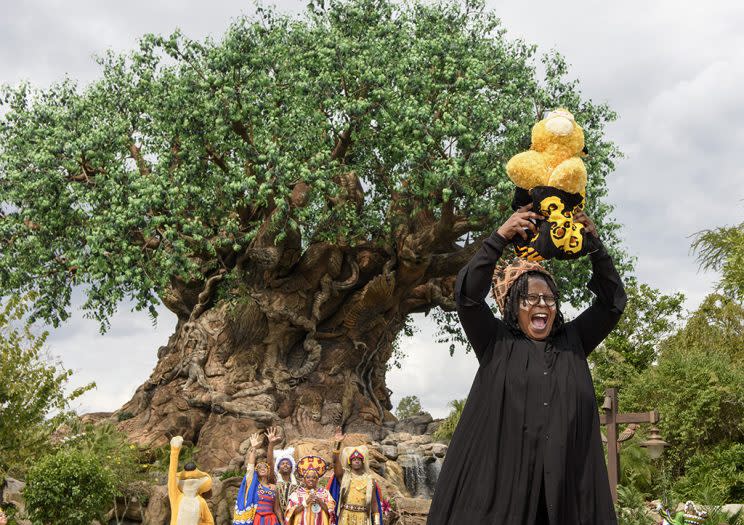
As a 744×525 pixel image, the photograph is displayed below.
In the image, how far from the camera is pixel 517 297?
382 cm

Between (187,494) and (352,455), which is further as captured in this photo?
(187,494)

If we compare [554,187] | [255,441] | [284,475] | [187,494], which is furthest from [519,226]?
[255,441]

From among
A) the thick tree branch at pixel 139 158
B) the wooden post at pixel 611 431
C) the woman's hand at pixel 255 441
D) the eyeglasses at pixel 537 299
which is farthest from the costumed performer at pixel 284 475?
the thick tree branch at pixel 139 158

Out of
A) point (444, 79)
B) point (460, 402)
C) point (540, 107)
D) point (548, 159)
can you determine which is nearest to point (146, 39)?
point (444, 79)

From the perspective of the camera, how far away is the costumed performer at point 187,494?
35.9ft

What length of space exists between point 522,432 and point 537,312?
520 millimetres

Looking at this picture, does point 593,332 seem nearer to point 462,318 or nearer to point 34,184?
point 462,318

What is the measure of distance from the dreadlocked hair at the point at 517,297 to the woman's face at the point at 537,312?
0.06 feet

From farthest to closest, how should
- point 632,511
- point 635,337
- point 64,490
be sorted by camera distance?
point 635,337 < point 64,490 < point 632,511

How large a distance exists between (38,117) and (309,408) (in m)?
8.05

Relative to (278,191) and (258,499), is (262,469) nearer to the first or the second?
(258,499)

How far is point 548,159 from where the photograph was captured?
396cm

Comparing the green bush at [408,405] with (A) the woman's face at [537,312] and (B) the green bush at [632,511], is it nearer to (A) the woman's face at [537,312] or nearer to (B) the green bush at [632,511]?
(B) the green bush at [632,511]

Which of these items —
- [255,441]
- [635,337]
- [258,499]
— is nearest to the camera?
[258,499]
